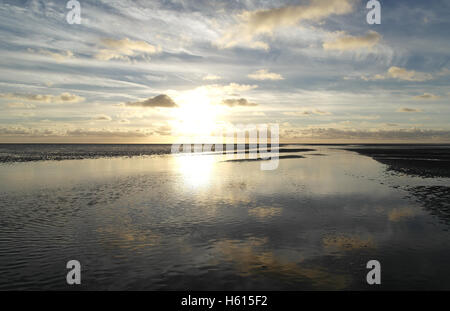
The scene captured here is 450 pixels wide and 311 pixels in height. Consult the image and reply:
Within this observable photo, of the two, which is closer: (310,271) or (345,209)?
(310,271)

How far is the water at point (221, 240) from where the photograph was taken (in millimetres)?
9953

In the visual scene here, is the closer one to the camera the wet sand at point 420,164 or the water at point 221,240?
the water at point 221,240

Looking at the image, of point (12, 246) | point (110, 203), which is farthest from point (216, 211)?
point (12, 246)

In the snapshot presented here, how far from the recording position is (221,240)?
45.5 feet

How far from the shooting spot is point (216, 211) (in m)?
19.8

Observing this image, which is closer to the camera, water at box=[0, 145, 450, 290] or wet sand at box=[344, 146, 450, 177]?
water at box=[0, 145, 450, 290]

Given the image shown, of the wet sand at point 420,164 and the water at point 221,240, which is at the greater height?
the wet sand at point 420,164

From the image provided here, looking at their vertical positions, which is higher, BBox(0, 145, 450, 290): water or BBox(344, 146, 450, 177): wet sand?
BBox(344, 146, 450, 177): wet sand

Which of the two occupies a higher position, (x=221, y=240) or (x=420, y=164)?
(x=420, y=164)

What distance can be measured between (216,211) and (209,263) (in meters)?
8.60

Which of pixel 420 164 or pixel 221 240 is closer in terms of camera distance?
pixel 221 240

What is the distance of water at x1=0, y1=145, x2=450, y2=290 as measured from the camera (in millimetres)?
9953

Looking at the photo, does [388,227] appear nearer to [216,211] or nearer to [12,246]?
[216,211]
